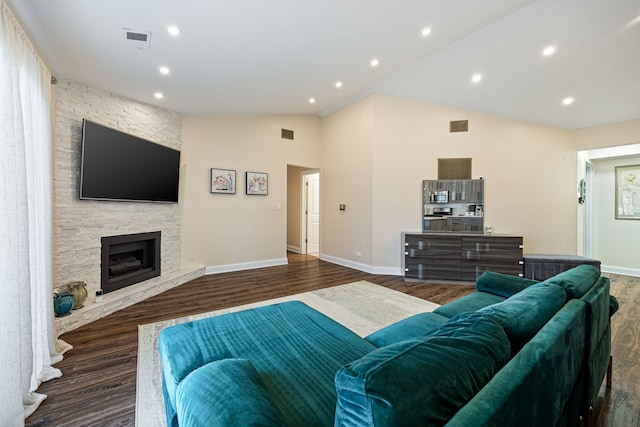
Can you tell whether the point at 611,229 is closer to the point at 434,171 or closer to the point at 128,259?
the point at 434,171

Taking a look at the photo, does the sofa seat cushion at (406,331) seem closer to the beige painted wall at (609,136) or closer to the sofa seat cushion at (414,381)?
the sofa seat cushion at (414,381)

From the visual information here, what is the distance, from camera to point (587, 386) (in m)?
1.38

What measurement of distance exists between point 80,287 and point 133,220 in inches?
46.8

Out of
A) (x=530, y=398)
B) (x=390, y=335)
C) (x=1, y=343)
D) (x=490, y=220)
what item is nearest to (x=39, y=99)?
(x=1, y=343)

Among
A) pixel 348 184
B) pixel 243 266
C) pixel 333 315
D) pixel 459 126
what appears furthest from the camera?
pixel 348 184

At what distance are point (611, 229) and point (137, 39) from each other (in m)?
7.99

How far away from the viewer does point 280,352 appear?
4.48 feet

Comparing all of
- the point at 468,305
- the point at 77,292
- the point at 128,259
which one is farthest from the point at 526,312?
the point at 128,259

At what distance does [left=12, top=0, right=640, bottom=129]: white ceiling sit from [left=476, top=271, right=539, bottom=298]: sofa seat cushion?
268 cm

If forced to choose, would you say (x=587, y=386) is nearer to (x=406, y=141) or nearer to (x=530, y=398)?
(x=530, y=398)

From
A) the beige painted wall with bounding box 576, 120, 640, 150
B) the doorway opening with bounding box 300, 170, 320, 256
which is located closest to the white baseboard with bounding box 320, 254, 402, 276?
the doorway opening with bounding box 300, 170, 320, 256

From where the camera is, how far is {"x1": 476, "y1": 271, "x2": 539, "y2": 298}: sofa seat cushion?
2.13 meters

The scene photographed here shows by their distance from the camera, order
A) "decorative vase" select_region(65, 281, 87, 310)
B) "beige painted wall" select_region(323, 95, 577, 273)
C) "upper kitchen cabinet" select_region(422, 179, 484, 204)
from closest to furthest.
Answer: "decorative vase" select_region(65, 281, 87, 310) → "beige painted wall" select_region(323, 95, 577, 273) → "upper kitchen cabinet" select_region(422, 179, 484, 204)

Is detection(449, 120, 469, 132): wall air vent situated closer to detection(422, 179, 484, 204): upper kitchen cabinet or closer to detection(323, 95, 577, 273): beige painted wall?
detection(323, 95, 577, 273): beige painted wall
